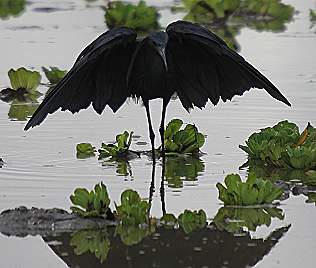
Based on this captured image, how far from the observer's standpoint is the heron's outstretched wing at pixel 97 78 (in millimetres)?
6277

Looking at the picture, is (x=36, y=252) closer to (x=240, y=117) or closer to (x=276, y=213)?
(x=276, y=213)

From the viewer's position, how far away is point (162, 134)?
23.3 feet

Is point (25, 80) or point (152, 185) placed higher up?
point (25, 80)

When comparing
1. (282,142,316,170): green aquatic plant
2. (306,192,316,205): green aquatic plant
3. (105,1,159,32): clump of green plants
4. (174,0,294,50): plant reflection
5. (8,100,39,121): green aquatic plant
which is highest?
(174,0,294,50): plant reflection

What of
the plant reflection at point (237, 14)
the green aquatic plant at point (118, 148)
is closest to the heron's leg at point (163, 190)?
the green aquatic plant at point (118, 148)

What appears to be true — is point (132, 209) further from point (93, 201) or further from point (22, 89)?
point (22, 89)

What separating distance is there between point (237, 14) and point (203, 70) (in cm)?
945

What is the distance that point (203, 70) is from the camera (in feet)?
21.9

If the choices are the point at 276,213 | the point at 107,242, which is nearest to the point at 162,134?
the point at 276,213

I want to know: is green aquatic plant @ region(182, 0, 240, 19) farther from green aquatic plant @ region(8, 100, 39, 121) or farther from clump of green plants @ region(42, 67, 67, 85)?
green aquatic plant @ region(8, 100, 39, 121)

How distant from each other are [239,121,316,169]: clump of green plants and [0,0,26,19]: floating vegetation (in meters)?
9.28

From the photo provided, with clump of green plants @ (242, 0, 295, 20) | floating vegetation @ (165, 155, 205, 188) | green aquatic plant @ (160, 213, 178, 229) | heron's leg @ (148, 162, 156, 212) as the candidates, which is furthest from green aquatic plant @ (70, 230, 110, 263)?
clump of green plants @ (242, 0, 295, 20)

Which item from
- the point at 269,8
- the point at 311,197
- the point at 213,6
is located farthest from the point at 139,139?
the point at 269,8

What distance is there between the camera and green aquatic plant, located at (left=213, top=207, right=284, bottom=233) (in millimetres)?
5660
